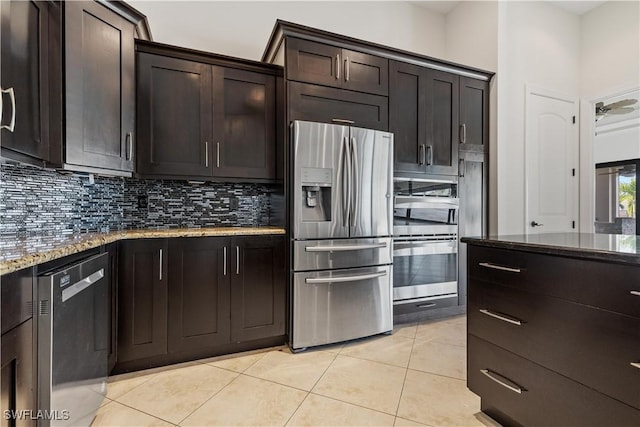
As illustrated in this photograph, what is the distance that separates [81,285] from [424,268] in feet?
8.56

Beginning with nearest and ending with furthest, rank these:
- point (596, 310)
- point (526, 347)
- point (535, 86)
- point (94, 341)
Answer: point (596, 310) < point (526, 347) < point (94, 341) < point (535, 86)

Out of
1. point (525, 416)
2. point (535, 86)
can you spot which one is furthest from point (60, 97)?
point (535, 86)

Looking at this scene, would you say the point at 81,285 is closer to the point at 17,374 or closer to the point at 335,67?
the point at 17,374

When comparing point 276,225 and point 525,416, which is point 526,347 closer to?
point 525,416

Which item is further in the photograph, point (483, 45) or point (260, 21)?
point (483, 45)

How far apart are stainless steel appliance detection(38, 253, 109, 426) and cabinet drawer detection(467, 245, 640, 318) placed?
184cm

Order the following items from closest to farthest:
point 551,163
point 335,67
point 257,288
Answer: point 257,288
point 335,67
point 551,163

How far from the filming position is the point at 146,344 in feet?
6.51

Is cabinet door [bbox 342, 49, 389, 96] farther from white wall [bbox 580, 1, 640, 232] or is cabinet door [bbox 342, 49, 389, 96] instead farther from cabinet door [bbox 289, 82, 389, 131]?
white wall [bbox 580, 1, 640, 232]

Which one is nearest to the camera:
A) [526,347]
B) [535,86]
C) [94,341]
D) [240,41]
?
[526,347]

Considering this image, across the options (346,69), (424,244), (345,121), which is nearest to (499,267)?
(424,244)

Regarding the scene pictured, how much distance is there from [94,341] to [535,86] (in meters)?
4.53

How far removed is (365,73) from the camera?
104 inches

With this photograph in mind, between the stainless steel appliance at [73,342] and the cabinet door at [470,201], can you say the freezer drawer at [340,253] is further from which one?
the stainless steel appliance at [73,342]
